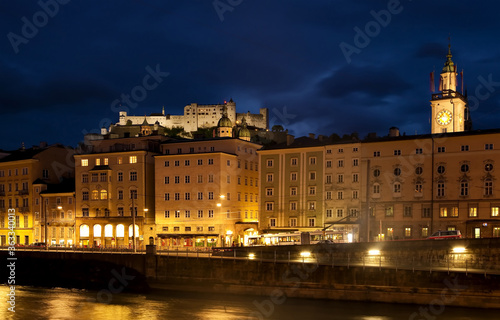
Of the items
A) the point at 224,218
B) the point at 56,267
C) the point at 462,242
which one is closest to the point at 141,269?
the point at 56,267

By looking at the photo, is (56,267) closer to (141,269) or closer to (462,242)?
(141,269)

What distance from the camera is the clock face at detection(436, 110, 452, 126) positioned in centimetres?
12001

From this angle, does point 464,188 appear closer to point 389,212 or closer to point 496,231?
point 496,231

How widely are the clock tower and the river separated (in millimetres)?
77024

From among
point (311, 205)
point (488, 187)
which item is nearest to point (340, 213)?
point (311, 205)

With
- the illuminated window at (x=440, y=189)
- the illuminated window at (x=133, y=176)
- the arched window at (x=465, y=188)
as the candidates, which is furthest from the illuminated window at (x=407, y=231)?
the illuminated window at (x=133, y=176)

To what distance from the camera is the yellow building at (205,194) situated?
87750 millimetres

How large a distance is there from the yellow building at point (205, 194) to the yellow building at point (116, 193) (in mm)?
2362

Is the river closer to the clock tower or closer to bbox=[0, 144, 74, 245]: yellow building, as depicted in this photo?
bbox=[0, 144, 74, 245]: yellow building

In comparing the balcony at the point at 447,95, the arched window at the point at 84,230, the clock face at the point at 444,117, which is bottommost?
the arched window at the point at 84,230

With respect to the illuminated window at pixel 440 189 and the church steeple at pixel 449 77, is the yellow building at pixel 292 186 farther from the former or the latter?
the church steeple at pixel 449 77

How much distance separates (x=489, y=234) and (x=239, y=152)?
37.4m

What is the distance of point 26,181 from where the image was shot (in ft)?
342

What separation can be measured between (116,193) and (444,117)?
6428 cm
